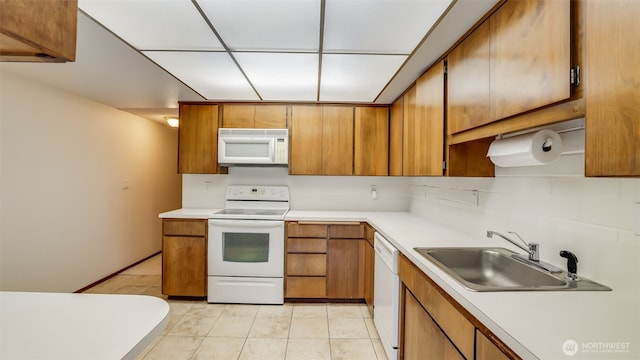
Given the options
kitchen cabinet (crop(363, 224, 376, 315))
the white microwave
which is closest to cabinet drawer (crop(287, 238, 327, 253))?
kitchen cabinet (crop(363, 224, 376, 315))

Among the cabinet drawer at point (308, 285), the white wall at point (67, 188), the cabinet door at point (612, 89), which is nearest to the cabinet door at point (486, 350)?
the cabinet door at point (612, 89)

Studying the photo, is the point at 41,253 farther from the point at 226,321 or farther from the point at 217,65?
the point at 217,65

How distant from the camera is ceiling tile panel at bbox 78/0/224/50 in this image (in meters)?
1.36

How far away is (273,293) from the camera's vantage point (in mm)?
2760

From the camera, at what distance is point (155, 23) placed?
1519mm

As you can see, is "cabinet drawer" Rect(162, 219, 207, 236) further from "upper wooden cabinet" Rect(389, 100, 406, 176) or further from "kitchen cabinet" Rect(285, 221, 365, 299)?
"upper wooden cabinet" Rect(389, 100, 406, 176)

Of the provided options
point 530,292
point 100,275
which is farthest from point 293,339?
point 100,275

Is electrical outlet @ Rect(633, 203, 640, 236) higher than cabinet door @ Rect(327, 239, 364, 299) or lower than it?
higher

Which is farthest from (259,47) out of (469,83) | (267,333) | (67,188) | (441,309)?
(67,188)

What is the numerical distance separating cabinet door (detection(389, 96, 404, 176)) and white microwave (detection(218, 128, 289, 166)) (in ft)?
3.81

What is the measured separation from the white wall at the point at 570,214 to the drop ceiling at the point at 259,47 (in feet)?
2.99

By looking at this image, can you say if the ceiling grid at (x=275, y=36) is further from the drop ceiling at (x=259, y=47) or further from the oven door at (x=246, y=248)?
the oven door at (x=246, y=248)

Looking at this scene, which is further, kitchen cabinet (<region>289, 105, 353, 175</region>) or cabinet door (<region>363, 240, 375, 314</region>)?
kitchen cabinet (<region>289, 105, 353, 175</region>)

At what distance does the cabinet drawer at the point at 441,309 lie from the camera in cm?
96
